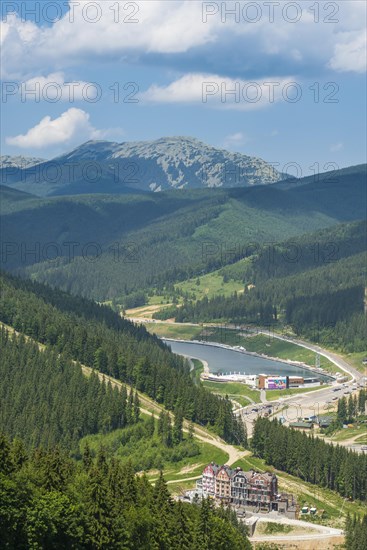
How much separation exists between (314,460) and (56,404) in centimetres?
4339

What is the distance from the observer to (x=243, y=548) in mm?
114062

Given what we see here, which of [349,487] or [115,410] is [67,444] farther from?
[349,487]

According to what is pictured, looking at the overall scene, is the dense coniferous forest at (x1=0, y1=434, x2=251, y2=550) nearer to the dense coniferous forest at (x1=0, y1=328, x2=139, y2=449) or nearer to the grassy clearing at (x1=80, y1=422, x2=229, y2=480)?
the grassy clearing at (x1=80, y1=422, x2=229, y2=480)

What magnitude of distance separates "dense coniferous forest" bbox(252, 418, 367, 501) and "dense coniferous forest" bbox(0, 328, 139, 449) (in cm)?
2234

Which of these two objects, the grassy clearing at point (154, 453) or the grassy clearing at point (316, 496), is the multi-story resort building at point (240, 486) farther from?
the grassy clearing at point (154, 453)

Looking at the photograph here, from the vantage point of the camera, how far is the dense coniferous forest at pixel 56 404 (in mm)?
173500

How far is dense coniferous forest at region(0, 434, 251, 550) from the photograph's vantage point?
85.6m

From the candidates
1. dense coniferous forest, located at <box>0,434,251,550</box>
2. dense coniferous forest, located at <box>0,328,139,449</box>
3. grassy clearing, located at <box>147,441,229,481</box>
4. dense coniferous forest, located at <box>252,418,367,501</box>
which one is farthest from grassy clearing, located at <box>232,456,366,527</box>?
dense coniferous forest, located at <box>0,434,251,550</box>

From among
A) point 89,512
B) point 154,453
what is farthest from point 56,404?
point 89,512

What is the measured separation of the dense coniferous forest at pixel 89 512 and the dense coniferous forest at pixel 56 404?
200 feet

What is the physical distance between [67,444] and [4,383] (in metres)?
22.1

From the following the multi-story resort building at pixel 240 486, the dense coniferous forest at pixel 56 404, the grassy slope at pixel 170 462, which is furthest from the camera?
the dense coniferous forest at pixel 56 404

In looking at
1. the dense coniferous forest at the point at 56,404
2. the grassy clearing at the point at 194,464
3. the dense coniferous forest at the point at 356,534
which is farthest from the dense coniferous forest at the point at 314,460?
the dense coniferous forest at the point at 56,404

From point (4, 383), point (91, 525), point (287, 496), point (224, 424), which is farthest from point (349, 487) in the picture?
point (91, 525)
